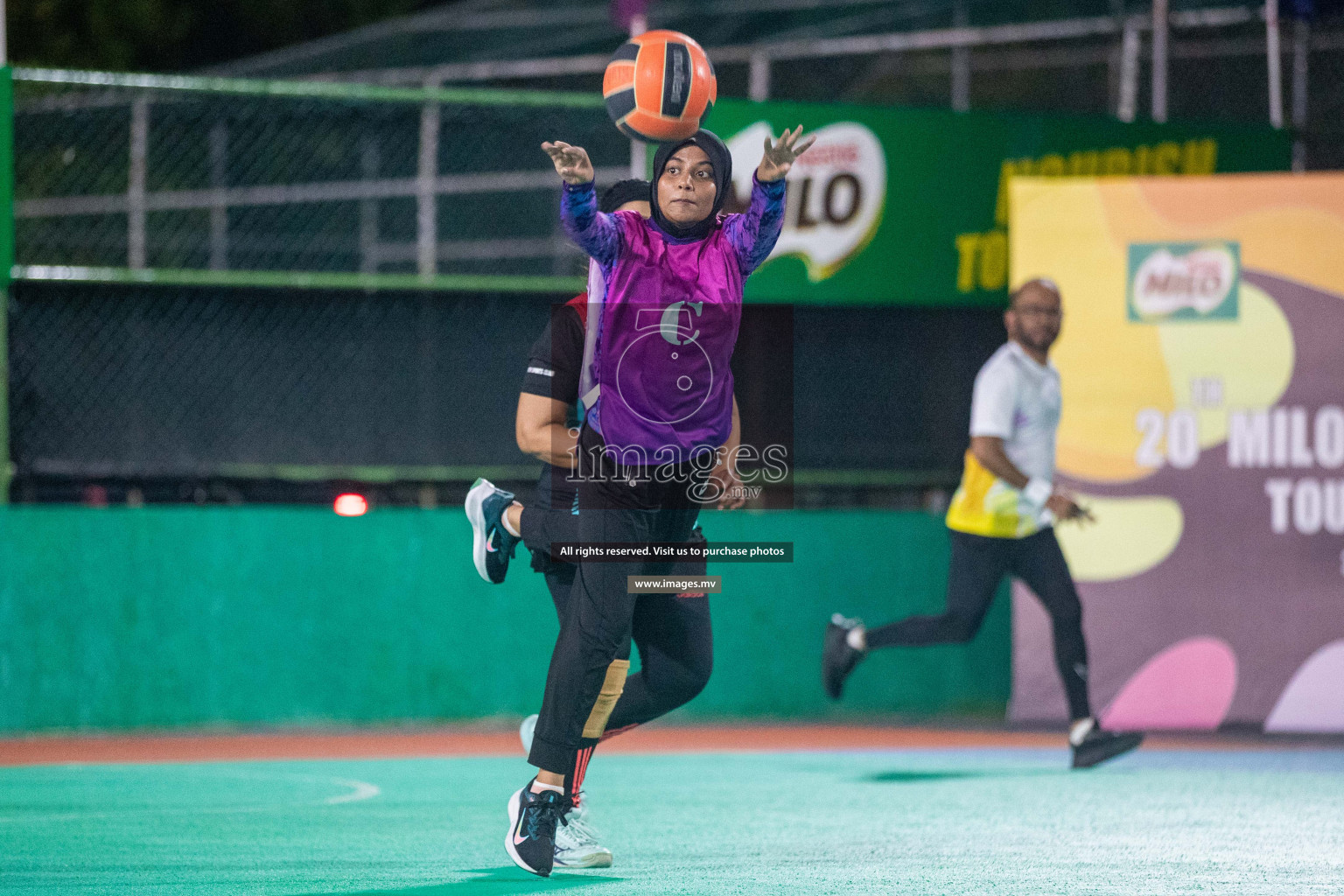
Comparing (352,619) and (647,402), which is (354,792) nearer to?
(352,619)

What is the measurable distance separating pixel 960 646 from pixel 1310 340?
9.37ft

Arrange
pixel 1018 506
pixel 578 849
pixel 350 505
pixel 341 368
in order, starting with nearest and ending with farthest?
pixel 578 849, pixel 350 505, pixel 1018 506, pixel 341 368

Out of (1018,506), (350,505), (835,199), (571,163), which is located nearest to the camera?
(571,163)

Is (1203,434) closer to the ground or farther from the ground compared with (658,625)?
farther from the ground

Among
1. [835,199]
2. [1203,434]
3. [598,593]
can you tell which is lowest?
[598,593]

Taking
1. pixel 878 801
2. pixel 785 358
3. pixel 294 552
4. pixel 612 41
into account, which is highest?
pixel 612 41

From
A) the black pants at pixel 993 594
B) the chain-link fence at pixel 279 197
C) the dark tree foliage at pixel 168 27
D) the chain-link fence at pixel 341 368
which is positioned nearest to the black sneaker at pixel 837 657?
the black pants at pixel 993 594

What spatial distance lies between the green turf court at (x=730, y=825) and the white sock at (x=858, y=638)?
570 millimetres

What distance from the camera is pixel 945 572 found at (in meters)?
11.8

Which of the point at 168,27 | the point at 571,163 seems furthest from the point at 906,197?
the point at 168,27

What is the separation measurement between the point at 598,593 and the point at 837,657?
458cm

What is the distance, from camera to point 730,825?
24.5 ft

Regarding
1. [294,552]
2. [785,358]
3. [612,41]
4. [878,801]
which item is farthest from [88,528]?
[612,41]

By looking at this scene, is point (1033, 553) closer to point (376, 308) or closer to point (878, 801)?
point (878, 801)
